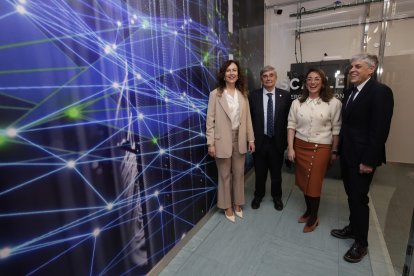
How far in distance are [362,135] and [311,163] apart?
1.64ft

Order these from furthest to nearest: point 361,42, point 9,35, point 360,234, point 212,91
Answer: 1. point 361,42
2. point 212,91
3. point 360,234
4. point 9,35

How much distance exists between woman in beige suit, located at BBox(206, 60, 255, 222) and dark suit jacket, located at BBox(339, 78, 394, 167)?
2.73 feet

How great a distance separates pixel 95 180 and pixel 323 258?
5.70 ft

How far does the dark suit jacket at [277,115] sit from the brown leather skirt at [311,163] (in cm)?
22

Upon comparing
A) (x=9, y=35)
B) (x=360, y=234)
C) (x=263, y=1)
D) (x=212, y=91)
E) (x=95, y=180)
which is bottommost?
(x=360, y=234)

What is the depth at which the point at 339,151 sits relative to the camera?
197cm

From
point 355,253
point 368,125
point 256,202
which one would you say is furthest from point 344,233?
point 368,125

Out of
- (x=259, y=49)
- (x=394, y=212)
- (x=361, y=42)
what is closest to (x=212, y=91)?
(x=259, y=49)

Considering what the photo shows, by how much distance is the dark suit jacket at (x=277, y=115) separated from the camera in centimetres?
241

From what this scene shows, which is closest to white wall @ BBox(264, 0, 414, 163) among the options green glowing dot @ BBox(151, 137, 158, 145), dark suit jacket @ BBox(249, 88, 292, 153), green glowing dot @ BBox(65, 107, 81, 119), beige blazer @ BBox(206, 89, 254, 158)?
dark suit jacket @ BBox(249, 88, 292, 153)

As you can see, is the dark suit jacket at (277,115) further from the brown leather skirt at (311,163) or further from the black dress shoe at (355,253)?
the black dress shoe at (355,253)

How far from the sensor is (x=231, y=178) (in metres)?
2.50

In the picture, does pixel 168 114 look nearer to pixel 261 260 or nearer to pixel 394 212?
pixel 261 260

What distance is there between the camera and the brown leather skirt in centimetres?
209
